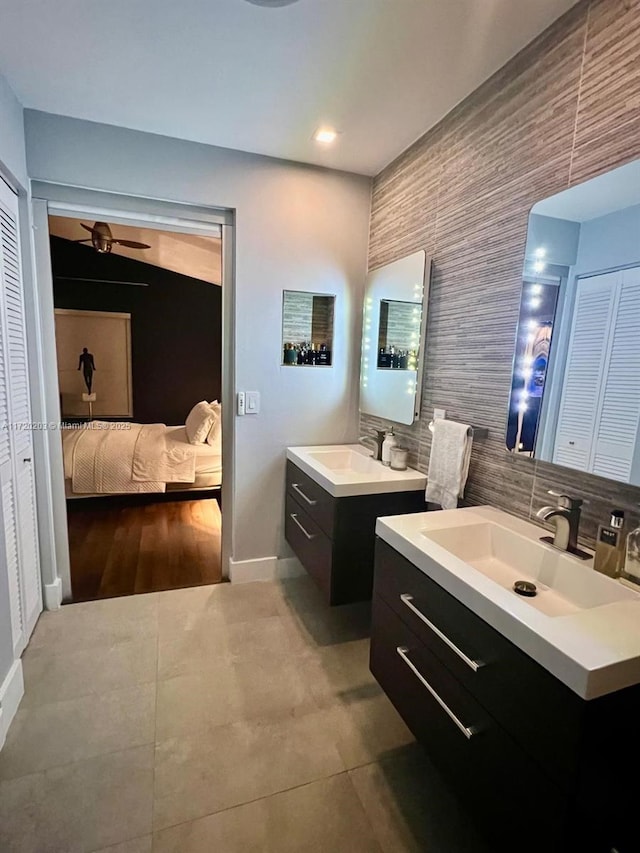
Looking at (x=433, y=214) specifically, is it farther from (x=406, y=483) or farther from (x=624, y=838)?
(x=624, y=838)

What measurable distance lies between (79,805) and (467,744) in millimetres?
1210

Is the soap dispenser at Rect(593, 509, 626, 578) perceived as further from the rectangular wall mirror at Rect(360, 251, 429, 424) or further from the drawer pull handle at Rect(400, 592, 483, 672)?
the rectangular wall mirror at Rect(360, 251, 429, 424)

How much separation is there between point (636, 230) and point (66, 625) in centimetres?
289

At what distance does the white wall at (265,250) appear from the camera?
2068 millimetres

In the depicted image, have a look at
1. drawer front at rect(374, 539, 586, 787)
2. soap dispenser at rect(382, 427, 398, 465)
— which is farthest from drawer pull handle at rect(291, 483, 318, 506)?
drawer front at rect(374, 539, 586, 787)

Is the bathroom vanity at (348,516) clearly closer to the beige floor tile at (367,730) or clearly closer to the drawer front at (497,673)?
the beige floor tile at (367,730)

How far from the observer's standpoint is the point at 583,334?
4.22 ft

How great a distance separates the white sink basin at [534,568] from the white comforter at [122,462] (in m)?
3.03

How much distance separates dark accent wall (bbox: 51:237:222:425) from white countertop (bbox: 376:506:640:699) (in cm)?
514

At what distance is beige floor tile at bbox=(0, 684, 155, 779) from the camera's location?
143 centimetres

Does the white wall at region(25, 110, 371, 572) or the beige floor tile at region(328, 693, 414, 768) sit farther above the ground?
the white wall at region(25, 110, 371, 572)

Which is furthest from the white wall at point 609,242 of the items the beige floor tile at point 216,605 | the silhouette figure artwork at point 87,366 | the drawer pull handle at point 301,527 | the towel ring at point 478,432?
the silhouette figure artwork at point 87,366

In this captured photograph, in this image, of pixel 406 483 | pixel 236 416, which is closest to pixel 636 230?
pixel 406 483

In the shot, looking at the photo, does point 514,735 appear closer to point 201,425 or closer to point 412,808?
point 412,808
